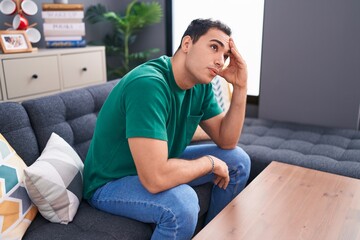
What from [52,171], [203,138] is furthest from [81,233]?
[203,138]

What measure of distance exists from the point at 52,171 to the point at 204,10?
228 cm

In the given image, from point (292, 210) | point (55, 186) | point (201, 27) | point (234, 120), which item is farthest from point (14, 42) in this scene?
point (292, 210)

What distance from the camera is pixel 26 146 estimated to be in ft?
4.79

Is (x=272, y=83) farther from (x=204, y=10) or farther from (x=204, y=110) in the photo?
(x=204, y=110)

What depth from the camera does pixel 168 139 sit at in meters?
1.39

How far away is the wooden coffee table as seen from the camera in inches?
42.2

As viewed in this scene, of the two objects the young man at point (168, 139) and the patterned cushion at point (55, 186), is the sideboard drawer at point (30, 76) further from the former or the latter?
the young man at point (168, 139)

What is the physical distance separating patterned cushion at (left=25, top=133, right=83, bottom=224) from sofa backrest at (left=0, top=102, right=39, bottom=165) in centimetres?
12

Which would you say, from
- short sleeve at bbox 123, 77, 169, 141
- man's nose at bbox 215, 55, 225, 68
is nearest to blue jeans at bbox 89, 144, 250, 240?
short sleeve at bbox 123, 77, 169, 141

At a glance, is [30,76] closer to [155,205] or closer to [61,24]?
[61,24]

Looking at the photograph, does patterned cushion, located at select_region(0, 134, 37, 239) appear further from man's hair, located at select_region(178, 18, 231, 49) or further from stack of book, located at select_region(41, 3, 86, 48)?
stack of book, located at select_region(41, 3, 86, 48)

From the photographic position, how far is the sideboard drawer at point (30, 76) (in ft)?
6.70

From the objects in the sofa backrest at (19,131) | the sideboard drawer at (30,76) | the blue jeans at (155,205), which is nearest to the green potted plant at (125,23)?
the sideboard drawer at (30,76)

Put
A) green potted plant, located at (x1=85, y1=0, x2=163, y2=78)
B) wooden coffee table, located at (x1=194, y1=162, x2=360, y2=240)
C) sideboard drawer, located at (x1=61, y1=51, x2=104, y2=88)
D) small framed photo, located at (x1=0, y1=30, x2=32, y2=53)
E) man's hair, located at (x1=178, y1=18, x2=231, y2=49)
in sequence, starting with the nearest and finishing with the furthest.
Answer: wooden coffee table, located at (x1=194, y1=162, x2=360, y2=240), man's hair, located at (x1=178, y1=18, x2=231, y2=49), small framed photo, located at (x1=0, y1=30, x2=32, y2=53), sideboard drawer, located at (x1=61, y1=51, x2=104, y2=88), green potted plant, located at (x1=85, y1=0, x2=163, y2=78)
